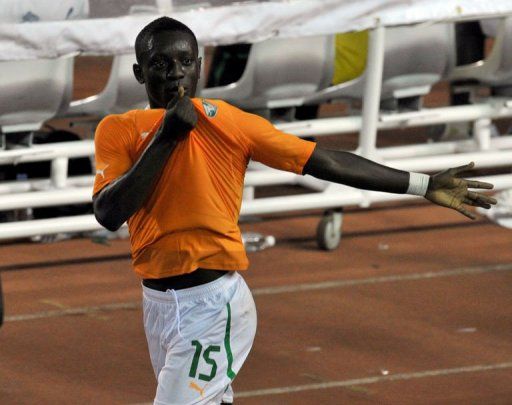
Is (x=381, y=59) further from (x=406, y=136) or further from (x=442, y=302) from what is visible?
(x=406, y=136)

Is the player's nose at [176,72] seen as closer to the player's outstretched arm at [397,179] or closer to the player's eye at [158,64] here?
the player's eye at [158,64]

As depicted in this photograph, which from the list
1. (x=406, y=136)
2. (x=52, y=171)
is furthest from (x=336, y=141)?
(x=52, y=171)

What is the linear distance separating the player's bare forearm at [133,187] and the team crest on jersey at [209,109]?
0.25m

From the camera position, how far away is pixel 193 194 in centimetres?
416

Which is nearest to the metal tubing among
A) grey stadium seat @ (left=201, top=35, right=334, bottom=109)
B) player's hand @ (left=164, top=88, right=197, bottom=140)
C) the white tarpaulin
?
the white tarpaulin

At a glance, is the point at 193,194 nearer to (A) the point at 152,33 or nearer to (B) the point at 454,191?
(A) the point at 152,33

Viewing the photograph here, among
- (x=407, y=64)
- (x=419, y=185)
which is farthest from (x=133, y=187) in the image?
(x=407, y=64)

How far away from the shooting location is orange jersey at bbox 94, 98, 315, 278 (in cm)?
413

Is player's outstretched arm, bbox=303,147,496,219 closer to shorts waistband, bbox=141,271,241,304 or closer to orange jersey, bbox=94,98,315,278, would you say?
orange jersey, bbox=94,98,315,278

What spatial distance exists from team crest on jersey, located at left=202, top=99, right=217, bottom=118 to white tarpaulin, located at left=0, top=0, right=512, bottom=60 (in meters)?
3.37

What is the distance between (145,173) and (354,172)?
64 cm

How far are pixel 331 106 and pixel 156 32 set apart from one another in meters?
9.65

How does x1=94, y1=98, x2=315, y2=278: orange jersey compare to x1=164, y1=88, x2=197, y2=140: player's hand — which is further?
x1=94, y1=98, x2=315, y2=278: orange jersey

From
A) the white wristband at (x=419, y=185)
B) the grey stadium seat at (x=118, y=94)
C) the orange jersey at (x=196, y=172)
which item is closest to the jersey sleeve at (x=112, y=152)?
A: the orange jersey at (x=196, y=172)
